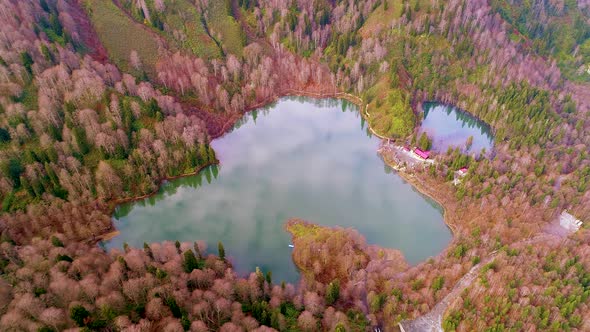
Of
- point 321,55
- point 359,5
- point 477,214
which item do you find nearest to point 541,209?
point 477,214

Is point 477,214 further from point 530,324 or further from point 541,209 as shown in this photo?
point 530,324

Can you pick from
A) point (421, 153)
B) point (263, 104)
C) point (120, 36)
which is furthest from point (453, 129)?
point (120, 36)

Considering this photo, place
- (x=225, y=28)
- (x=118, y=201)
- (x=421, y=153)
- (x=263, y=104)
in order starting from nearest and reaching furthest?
(x=118, y=201) < (x=421, y=153) < (x=263, y=104) < (x=225, y=28)

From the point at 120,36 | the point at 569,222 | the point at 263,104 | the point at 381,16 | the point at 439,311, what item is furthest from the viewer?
the point at 381,16

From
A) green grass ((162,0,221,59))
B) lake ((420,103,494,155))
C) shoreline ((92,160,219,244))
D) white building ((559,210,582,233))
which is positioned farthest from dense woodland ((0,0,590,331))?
lake ((420,103,494,155))

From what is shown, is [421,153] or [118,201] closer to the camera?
[118,201]

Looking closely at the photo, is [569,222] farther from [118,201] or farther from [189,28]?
[189,28]
